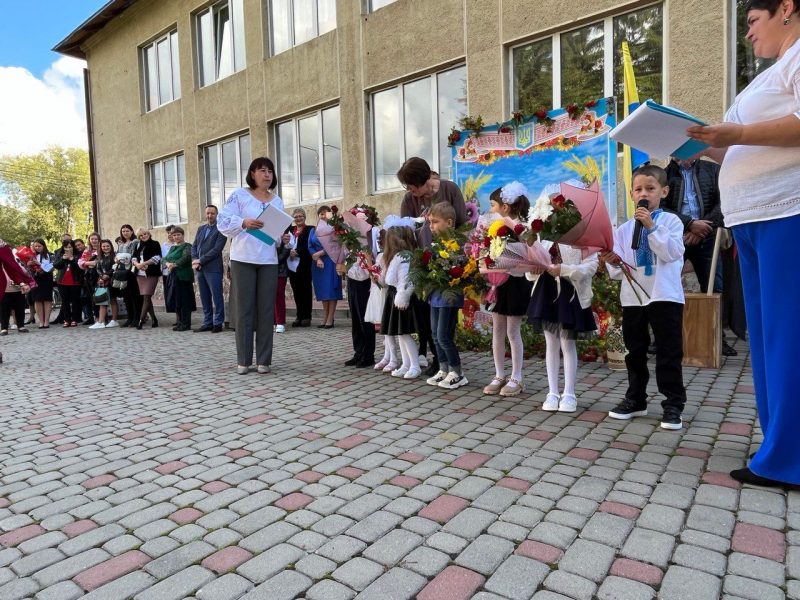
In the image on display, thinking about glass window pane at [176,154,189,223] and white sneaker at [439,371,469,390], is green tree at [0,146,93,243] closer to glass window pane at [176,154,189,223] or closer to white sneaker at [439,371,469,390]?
glass window pane at [176,154,189,223]

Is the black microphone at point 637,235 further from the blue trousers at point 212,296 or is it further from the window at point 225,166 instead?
the window at point 225,166

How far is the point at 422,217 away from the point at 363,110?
6796 millimetres

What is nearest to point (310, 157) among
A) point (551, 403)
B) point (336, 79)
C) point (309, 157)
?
point (309, 157)

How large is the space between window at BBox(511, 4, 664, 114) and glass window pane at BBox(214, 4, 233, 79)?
8.73 meters

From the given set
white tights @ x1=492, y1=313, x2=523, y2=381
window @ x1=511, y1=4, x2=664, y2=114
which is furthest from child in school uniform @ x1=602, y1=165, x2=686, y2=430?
window @ x1=511, y1=4, x2=664, y2=114

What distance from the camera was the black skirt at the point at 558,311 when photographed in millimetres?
4352

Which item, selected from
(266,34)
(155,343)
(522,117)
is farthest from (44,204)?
(522,117)

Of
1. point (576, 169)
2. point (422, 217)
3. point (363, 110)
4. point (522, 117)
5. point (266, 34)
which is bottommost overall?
point (422, 217)

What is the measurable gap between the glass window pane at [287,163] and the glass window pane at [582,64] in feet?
22.5

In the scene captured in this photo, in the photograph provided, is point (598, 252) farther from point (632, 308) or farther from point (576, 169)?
point (576, 169)

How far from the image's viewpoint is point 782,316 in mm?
2807

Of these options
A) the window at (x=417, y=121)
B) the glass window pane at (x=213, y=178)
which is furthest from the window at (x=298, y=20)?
the glass window pane at (x=213, y=178)

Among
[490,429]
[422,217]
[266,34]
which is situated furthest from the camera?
[266,34]

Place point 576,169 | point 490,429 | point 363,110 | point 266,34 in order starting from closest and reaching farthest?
point 490,429, point 576,169, point 363,110, point 266,34
